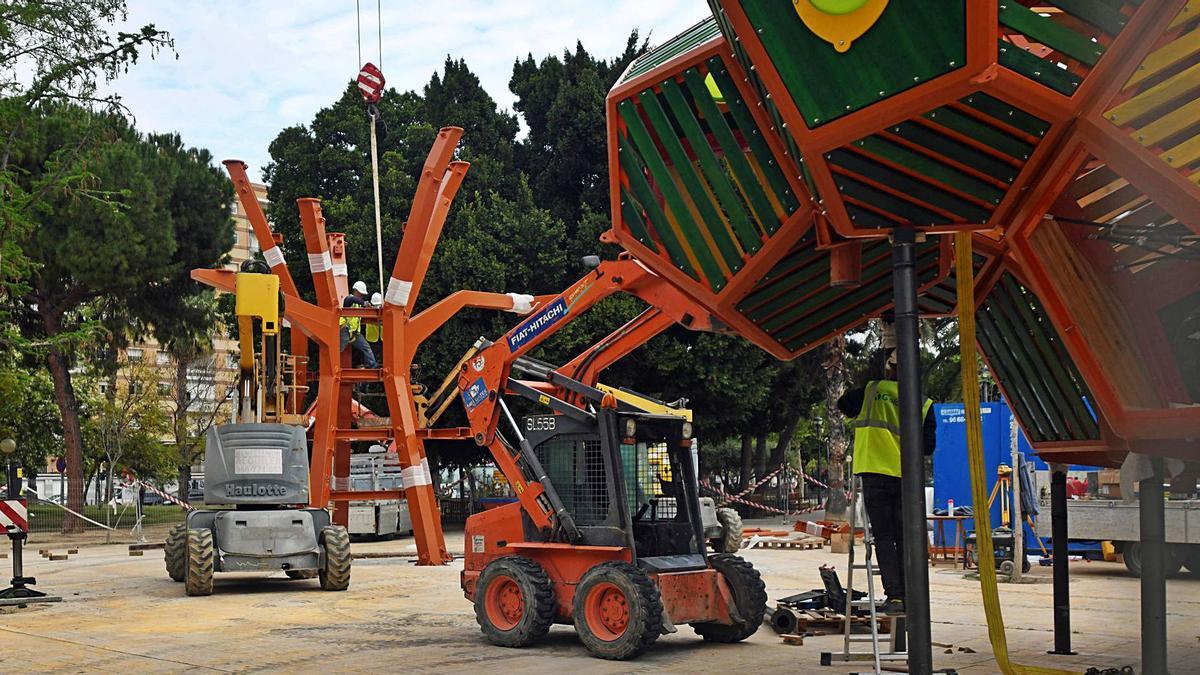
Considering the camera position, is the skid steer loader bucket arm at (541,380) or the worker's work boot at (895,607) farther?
the skid steer loader bucket arm at (541,380)

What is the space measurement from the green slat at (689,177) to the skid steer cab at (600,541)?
112 inches

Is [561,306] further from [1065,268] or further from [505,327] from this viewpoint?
[505,327]

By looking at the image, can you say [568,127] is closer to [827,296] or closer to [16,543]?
[16,543]

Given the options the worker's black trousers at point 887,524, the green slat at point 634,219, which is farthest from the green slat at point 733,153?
the worker's black trousers at point 887,524

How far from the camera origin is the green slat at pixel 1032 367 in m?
9.16

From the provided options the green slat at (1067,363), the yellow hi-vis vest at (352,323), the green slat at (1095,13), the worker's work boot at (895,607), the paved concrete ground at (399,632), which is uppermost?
the green slat at (1095,13)

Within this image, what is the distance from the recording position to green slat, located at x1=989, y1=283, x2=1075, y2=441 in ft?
30.0

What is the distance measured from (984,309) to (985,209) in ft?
7.95

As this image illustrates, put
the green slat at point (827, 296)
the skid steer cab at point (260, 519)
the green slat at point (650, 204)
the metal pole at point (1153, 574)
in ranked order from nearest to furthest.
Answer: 1. the metal pole at point (1153, 574)
2. the green slat at point (650, 204)
3. the green slat at point (827, 296)
4. the skid steer cab at point (260, 519)

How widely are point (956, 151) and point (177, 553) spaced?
47.5ft

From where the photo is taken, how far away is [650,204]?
31.5 ft

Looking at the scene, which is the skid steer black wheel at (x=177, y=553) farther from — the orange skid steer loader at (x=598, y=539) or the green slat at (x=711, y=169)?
the green slat at (x=711, y=169)

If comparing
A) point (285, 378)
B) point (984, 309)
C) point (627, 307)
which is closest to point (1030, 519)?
point (984, 309)

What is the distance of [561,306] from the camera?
13789 mm
